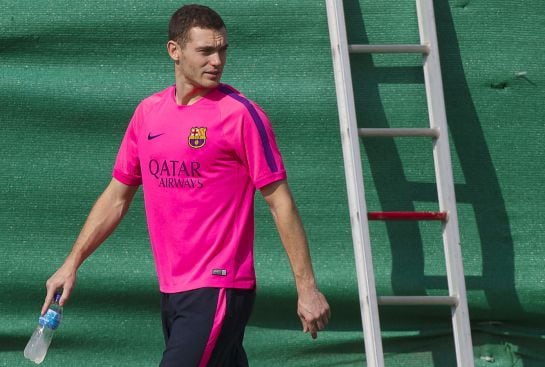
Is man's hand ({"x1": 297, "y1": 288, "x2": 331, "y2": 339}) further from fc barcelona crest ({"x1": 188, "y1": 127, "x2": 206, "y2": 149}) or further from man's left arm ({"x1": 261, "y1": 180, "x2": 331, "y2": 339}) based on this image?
fc barcelona crest ({"x1": 188, "y1": 127, "x2": 206, "y2": 149})

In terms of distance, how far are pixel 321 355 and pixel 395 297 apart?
452mm

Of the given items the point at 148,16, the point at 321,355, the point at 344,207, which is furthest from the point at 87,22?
the point at 321,355

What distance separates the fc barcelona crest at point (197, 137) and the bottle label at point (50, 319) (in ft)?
2.58

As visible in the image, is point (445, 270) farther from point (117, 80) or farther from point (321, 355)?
point (117, 80)

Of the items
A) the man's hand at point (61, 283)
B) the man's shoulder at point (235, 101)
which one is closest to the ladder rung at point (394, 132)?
the man's shoulder at point (235, 101)

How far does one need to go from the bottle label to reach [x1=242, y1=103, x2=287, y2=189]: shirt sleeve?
868 mm

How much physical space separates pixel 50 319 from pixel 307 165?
124 centimetres

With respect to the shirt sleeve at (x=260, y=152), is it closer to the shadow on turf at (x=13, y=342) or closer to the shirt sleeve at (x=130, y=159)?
the shirt sleeve at (x=130, y=159)

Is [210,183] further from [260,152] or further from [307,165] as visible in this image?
[307,165]

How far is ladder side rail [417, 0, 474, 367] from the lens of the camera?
4629mm

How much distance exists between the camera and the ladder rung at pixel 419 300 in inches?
181

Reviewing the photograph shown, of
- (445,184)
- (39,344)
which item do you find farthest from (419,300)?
(39,344)

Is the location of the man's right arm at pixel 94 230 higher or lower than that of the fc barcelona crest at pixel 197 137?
lower

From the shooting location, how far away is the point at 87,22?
15.9 ft
